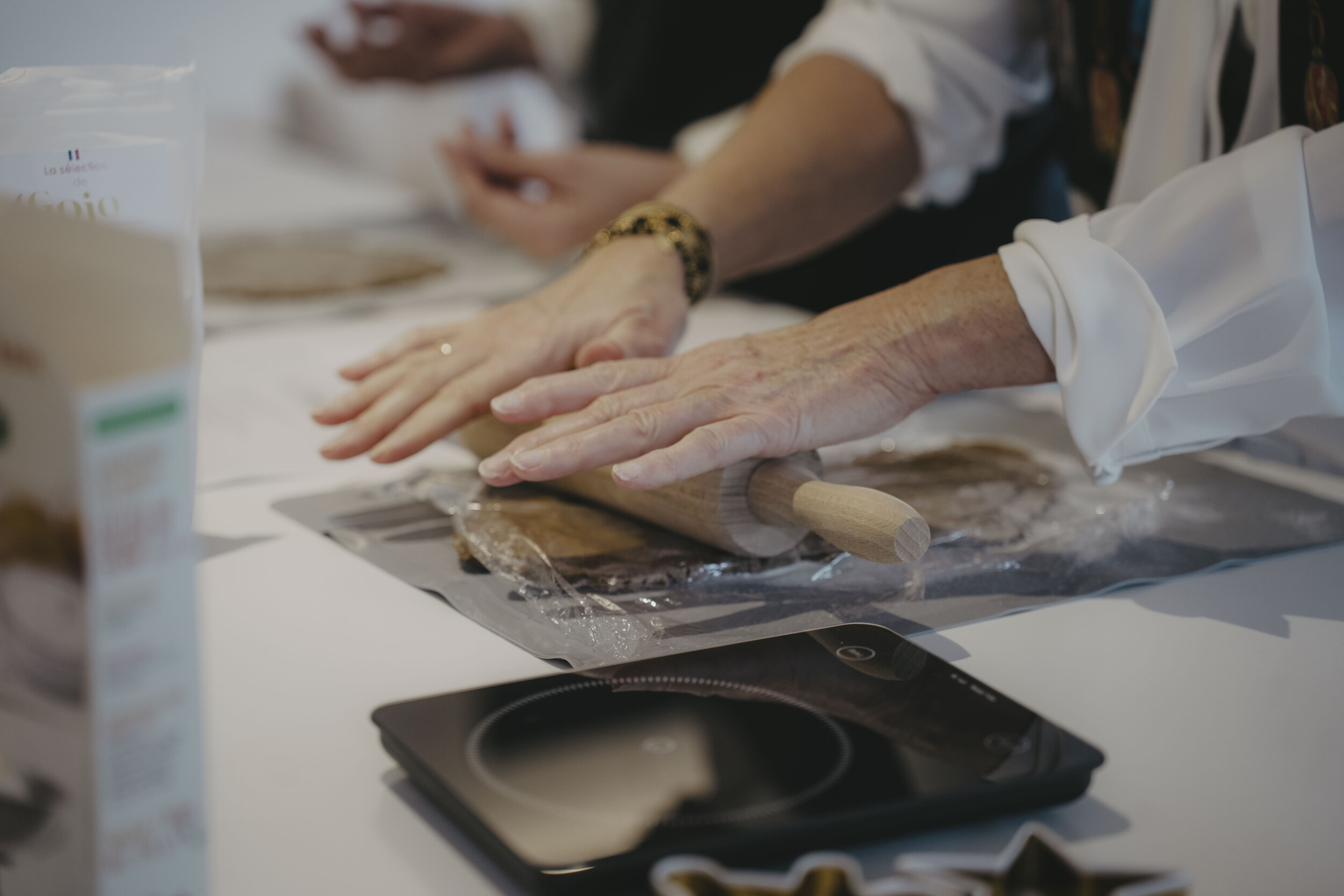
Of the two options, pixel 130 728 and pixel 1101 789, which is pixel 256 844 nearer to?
pixel 130 728

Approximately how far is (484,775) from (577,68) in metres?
1.88

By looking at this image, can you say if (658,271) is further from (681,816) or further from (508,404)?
(681,816)

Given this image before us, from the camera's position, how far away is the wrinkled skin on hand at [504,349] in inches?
30.8

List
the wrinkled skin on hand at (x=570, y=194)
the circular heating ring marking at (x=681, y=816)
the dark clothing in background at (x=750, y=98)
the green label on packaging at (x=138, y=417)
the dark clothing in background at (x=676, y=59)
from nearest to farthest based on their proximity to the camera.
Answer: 1. the green label on packaging at (x=138, y=417)
2. the circular heating ring marking at (x=681, y=816)
3. the dark clothing in background at (x=750, y=98)
4. the wrinkled skin on hand at (x=570, y=194)
5. the dark clothing in background at (x=676, y=59)

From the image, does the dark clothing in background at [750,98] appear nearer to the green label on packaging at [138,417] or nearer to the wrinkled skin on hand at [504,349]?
the wrinkled skin on hand at [504,349]

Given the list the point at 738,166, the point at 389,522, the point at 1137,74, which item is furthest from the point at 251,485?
the point at 1137,74

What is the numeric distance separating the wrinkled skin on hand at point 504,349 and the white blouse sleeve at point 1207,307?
320 mm

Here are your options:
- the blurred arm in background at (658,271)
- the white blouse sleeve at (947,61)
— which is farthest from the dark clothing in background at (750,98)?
the blurred arm in background at (658,271)

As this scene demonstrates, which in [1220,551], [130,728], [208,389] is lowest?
[208,389]

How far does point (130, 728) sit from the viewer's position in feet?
0.90

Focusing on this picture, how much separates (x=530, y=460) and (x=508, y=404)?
0.08 metres

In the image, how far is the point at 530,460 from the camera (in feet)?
2.07

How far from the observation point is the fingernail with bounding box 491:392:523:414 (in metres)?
0.70

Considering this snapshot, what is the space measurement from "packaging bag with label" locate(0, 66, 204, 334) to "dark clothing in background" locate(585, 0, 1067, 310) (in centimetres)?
90
